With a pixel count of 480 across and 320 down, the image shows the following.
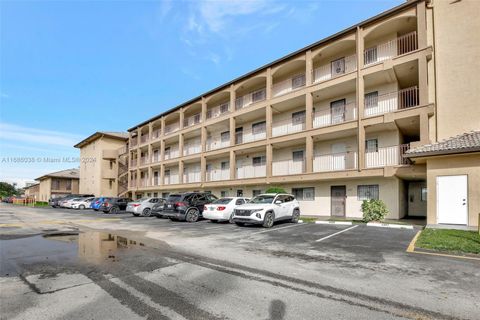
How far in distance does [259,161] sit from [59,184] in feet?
186

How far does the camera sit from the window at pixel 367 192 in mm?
19500

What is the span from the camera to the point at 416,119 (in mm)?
17422

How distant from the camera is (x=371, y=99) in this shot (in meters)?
20.3

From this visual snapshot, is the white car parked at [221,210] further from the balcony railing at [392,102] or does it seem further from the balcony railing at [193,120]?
the balcony railing at [193,120]

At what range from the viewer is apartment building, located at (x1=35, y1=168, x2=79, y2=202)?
6456 centimetres

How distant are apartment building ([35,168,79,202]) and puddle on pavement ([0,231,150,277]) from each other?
61.5 meters

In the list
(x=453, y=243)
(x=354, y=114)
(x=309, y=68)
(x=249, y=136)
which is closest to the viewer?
(x=453, y=243)

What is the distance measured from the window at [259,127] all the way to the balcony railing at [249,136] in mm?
101

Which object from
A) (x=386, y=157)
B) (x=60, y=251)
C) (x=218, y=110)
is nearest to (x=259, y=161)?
(x=218, y=110)

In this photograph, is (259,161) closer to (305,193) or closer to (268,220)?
(305,193)

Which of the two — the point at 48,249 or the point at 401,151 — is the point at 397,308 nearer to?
the point at 48,249

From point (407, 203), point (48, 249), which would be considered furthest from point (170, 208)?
point (407, 203)

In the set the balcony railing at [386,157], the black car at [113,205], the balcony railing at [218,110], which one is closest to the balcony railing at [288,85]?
the balcony railing at [218,110]

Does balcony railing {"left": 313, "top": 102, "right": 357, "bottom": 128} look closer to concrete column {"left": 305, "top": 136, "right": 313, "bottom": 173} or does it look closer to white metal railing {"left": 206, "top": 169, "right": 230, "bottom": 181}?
concrete column {"left": 305, "top": 136, "right": 313, "bottom": 173}
